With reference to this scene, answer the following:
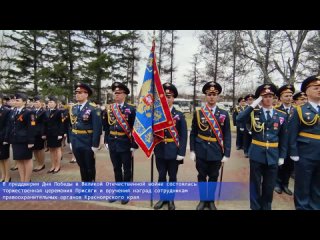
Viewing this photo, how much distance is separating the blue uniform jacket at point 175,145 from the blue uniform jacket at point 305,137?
63.6 inches

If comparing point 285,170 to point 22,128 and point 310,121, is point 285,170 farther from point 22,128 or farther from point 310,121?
point 22,128

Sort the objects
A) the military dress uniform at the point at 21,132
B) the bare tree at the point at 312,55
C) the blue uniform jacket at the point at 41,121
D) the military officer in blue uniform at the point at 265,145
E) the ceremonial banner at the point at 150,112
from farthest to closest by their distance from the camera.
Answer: the bare tree at the point at 312,55 < the blue uniform jacket at the point at 41,121 < the military dress uniform at the point at 21,132 < the ceremonial banner at the point at 150,112 < the military officer in blue uniform at the point at 265,145

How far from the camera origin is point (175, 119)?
4.09 metres

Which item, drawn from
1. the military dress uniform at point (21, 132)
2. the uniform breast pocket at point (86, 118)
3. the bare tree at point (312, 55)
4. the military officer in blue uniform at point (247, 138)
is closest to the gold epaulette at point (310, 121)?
the military officer in blue uniform at point (247, 138)

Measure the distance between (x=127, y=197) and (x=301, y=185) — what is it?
279 centimetres

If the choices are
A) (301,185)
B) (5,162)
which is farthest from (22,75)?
(301,185)

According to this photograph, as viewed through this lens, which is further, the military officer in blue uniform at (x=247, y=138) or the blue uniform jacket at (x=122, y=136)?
the blue uniform jacket at (x=122, y=136)

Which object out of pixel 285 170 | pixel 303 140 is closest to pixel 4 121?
pixel 303 140

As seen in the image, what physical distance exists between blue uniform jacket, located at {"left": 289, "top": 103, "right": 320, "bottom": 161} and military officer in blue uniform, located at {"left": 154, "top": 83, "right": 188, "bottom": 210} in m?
1.61

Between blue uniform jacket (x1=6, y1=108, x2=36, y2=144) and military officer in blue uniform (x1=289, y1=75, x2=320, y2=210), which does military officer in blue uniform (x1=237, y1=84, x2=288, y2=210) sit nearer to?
military officer in blue uniform (x1=289, y1=75, x2=320, y2=210)

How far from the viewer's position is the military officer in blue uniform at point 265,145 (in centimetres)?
356

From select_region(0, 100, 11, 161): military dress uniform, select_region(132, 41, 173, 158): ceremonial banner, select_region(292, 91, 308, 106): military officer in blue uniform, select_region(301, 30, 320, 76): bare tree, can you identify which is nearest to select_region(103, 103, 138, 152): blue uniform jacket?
select_region(132, 41, 173, 158): ceremonial banner

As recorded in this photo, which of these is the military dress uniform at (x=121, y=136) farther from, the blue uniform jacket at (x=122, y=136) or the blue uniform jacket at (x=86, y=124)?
the blue uniform jacket at (x=86, y=124)

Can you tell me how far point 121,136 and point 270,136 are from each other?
8.00ft
